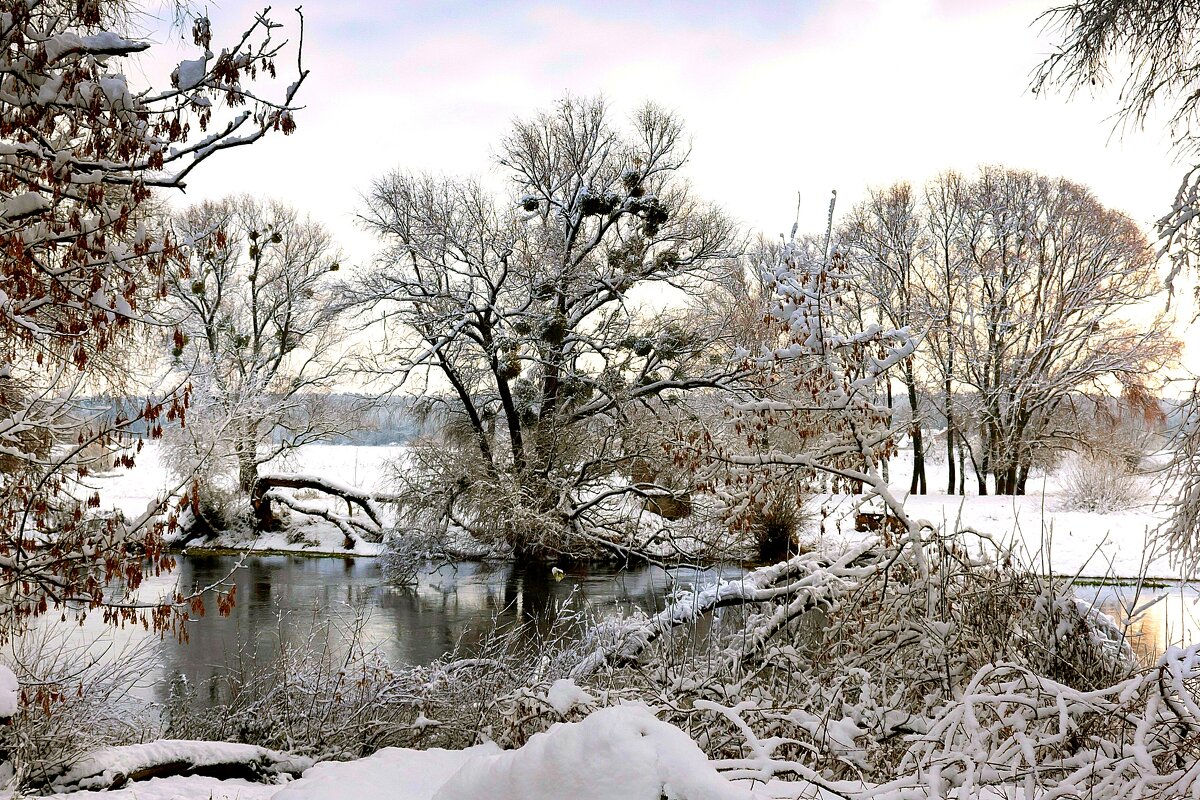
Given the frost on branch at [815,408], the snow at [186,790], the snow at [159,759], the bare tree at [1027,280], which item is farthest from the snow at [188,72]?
the bare tree at [1027,280]

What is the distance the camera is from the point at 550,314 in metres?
20.0

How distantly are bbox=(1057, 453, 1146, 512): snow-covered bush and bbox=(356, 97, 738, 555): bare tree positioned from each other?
1083 cm

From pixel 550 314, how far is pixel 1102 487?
49.1ft

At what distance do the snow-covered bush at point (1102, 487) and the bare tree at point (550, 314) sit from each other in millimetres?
10830

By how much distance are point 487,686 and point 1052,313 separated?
2244cm

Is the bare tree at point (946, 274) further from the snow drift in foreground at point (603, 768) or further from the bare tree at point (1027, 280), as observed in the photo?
the snow drift in foreground at point (603, 768)

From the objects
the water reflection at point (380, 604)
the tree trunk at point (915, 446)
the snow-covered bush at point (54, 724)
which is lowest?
the water reflection at point (380, 604)

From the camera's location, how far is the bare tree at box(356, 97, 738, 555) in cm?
1950

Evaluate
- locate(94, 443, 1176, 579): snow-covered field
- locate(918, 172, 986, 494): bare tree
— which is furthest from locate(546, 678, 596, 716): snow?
locate(918, 172, 986, 494): bare tree

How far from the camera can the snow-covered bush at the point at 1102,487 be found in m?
22.8

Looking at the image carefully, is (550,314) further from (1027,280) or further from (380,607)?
(1027,280)

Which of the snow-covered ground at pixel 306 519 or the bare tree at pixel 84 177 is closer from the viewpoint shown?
the bare tree at pixel 84 177

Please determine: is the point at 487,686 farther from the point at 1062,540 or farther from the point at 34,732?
the point at 1062,540

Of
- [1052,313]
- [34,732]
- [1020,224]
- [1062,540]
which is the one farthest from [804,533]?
[34,732]
